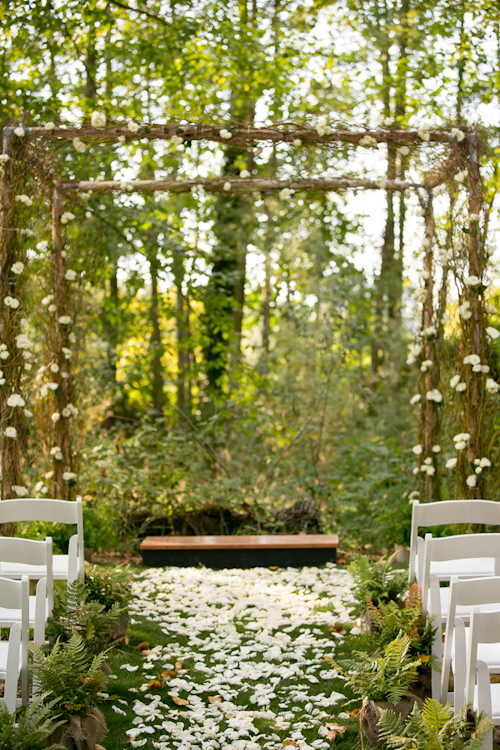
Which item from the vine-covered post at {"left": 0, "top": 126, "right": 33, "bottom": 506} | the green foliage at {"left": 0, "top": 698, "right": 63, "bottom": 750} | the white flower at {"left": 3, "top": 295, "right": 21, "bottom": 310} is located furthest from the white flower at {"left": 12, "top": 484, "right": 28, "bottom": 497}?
the green foliage at {"left": 0, "top": 698, "right": 63, "bottom": 750}

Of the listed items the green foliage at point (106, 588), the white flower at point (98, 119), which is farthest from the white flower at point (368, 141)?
the green foliage at point (106, 588)

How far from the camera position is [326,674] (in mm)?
3330

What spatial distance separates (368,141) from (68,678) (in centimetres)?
375

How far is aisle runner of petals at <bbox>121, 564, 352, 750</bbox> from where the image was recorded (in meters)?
2.79

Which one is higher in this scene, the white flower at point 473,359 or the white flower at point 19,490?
the white flower at point 473,359

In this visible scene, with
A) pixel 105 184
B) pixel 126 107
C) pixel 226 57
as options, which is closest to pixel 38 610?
pixel 105 184

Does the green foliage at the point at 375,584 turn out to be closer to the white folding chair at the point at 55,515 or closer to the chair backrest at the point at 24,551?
the white folding chair at the point at 55,515

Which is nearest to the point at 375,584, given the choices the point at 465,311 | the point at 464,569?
the point at 464,569

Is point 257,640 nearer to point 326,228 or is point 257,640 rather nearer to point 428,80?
point 326,228

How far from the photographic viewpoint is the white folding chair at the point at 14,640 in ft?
6.79

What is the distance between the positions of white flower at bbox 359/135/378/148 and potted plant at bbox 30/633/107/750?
3.63 metres

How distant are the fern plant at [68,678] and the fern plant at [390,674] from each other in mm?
916

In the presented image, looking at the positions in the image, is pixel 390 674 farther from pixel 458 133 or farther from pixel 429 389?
pixel 458 133

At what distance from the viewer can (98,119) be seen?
4.49 m
